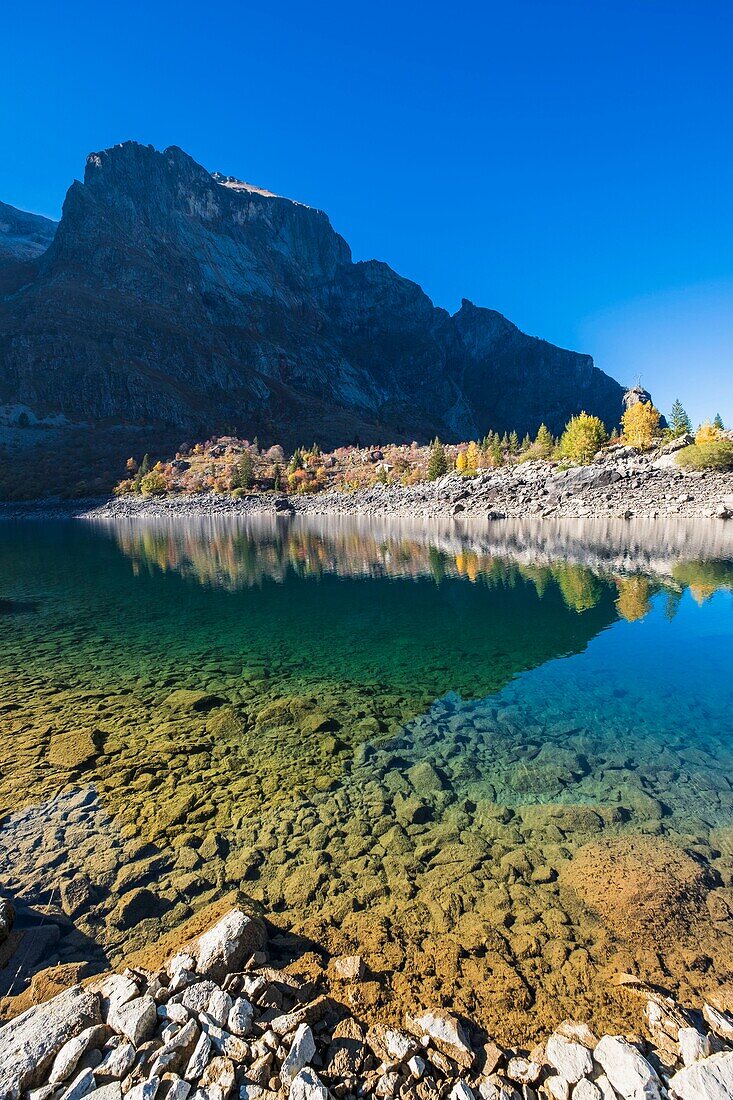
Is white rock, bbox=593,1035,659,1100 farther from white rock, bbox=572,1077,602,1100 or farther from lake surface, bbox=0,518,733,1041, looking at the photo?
lake surface, bbox=0,518,733,1041

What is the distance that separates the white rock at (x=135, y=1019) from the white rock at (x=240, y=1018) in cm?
76

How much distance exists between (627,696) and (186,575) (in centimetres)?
3325

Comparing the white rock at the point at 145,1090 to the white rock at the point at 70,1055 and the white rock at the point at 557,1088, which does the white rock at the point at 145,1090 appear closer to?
the white rock at the point at 70,1055

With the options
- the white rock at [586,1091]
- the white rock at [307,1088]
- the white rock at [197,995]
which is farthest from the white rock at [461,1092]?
the white rock at [197,995]

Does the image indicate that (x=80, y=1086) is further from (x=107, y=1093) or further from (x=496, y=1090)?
(x=496, y=1090)

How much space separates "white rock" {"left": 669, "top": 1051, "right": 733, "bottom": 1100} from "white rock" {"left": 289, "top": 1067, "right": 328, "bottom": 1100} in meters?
3.01

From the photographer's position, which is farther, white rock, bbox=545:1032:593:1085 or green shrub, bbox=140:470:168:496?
green shrub, bbox=140:470:168:496

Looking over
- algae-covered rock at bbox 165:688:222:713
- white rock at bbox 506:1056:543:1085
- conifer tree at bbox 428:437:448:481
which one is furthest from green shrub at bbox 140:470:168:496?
white rock at bbox 506:1056:543:1085

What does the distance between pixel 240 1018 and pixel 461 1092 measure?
218 centimetres

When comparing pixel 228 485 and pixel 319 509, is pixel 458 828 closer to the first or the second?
pixel 319 509

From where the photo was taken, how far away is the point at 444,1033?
4781 millimetres

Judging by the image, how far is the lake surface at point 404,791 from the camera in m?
6.23

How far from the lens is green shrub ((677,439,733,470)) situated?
6488 cm

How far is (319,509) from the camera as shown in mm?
107062
